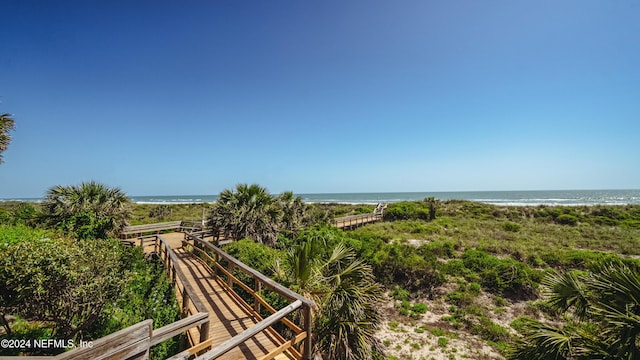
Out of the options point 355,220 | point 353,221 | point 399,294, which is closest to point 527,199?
point 355,220

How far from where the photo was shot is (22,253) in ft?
12.5

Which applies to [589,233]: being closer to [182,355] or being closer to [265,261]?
[265,261]

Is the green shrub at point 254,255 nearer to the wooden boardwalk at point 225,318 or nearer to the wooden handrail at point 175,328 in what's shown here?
the wooden boardwalk at point 225,318

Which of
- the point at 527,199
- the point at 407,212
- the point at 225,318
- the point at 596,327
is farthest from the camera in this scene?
the point at 527,199

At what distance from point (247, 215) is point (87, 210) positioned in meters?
7.88

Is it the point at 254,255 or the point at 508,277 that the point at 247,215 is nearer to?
the point at 254,255

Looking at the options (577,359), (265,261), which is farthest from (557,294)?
(265,261)

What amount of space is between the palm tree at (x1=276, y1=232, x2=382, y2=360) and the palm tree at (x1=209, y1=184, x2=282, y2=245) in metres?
5.95

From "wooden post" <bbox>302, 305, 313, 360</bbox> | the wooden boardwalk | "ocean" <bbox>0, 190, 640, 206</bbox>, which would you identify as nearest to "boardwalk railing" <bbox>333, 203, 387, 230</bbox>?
the wooden boardwalk

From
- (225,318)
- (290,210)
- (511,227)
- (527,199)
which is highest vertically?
(290,210)

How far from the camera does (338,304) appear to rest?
4.82m

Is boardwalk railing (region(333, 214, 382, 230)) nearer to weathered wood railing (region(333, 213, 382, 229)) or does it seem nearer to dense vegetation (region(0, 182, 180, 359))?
weathered wood railing (region(333, 213, 382, 229))

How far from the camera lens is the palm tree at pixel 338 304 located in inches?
174

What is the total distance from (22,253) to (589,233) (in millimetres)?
31273
